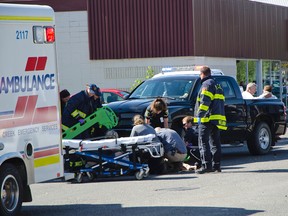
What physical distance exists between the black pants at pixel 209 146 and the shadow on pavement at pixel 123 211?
13.7ft

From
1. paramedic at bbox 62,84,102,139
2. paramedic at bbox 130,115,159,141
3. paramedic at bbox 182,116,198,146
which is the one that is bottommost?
paramedic at bbox 182,116,198,146

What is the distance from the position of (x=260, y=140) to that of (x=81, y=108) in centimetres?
480

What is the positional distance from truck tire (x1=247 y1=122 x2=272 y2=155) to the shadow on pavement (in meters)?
8.10

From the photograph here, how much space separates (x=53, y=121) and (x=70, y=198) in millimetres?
1908

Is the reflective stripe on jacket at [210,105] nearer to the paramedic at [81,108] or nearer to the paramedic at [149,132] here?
the paramedic at [149,132]

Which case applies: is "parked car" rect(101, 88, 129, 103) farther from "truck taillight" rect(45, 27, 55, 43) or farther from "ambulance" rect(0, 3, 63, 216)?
"truck taillight" rect(45, 27, 55, 43)

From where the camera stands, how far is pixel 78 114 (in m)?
16.8

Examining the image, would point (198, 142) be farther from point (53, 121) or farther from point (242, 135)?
point (53, 121)

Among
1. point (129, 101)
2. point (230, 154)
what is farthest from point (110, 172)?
point (230, 154)

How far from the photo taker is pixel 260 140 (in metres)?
19.7

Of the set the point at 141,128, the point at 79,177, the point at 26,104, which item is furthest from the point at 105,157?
the point at 26,104

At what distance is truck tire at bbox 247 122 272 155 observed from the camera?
1944 cm

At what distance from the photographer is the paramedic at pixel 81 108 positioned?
1677 centimetres

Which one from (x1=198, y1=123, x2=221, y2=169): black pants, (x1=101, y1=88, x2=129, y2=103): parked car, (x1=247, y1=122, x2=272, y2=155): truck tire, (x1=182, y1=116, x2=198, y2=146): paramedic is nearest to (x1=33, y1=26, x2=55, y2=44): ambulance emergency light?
(x1=198, y1=123, x2=221, y2=169): black pants
